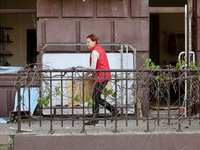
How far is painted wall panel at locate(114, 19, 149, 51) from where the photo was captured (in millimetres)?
7238

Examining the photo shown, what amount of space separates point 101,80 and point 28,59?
287cm

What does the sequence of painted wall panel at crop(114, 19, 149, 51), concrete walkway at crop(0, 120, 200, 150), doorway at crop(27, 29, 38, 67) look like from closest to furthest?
concrete walkway at crop(0, 120, 200, 150) → painted wall panel at crop(114, 19, 149, 51) → doorway at crop(27, 29, 38, 67)

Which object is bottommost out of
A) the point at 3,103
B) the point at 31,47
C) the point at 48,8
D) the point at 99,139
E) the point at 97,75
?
the point at 99,139

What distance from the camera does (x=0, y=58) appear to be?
8562mm

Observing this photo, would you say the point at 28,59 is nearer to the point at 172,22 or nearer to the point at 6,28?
the point at 6,28

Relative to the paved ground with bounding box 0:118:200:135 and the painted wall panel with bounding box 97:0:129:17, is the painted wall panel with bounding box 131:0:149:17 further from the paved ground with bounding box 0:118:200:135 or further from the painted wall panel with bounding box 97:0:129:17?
the paved ground with bounding box 0:118:200:135

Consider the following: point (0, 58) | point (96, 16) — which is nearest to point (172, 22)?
point (96, 16)

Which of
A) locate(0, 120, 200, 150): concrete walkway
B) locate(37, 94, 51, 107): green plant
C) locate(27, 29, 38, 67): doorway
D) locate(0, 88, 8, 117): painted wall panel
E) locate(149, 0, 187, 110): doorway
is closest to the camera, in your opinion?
locate(0, 120, 200, 150): concrete walkway

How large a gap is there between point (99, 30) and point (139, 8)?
3.26ft

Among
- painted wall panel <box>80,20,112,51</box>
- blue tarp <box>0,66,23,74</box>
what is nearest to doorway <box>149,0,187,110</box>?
painted wall panel <box>80,20,112,51</box>

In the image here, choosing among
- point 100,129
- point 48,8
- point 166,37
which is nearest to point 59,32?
point 48,8

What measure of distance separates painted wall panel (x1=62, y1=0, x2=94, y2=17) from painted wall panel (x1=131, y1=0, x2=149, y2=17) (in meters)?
0.91

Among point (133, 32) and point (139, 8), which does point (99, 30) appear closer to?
point (133, 32)

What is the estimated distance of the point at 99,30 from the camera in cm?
724
